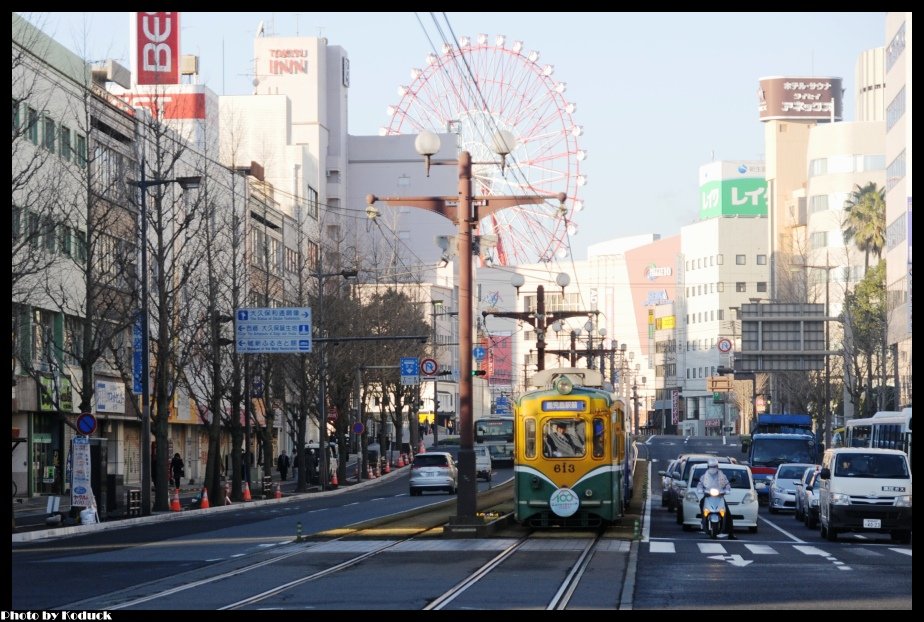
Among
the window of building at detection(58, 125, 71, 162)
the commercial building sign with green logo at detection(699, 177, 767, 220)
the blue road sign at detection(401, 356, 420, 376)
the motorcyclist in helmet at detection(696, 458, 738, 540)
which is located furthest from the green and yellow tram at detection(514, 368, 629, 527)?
the commercial building sign with green logo at detection(699, 177, 767, 220)

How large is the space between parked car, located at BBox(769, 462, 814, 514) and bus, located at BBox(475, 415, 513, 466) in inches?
1573

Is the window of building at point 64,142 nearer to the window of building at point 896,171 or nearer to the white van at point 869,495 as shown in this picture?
the white van at point 869,495

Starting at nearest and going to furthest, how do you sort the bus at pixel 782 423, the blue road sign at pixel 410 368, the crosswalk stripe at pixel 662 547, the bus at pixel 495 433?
the crosswalk stripe at pixel 662 547, the bus at pixel 782 423, the blue road sign at pixel 410 368, the bus at pixel 495 433

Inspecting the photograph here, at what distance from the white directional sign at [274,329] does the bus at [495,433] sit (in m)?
35.2

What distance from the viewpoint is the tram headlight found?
30.5 metres

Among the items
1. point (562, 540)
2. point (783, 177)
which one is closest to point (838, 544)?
point (562, 540)

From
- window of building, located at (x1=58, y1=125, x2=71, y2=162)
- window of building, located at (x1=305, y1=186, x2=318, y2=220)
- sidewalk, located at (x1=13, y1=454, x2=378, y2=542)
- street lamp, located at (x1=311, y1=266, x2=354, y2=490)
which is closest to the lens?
sidewalk, located at (x1=13, y1=454, x2=378, y2=542)

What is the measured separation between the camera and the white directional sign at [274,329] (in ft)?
169

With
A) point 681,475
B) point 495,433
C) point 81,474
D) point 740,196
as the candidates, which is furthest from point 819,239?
point 81,474

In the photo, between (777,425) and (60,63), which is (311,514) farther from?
(777,425)

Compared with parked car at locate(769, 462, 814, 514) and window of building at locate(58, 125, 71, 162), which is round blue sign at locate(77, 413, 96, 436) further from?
parked car at locate(769, 462, 814, 514)

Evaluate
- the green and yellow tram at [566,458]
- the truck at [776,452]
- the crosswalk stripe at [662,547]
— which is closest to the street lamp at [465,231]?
the green and yellow tram at [566,458]

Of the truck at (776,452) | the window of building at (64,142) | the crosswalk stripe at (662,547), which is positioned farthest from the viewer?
the window of building at (64,142)
